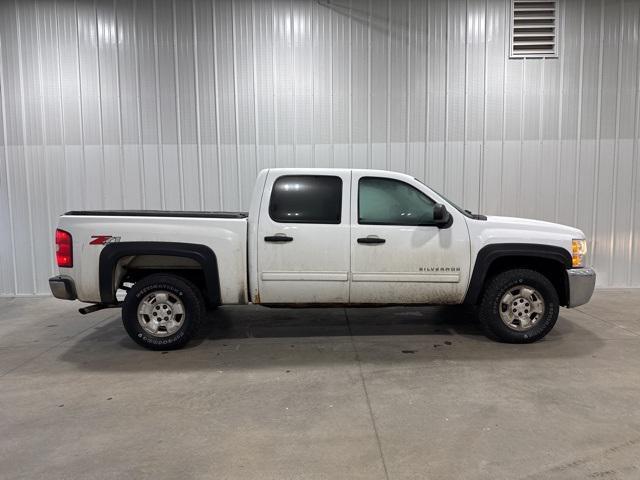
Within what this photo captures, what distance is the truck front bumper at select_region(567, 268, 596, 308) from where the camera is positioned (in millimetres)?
4676

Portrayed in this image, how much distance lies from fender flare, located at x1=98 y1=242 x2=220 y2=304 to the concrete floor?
2.61 feet

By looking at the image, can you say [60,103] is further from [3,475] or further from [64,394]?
[3,475]

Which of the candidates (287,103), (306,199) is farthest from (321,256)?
(287,103)

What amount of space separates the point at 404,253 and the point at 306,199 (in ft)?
3.97

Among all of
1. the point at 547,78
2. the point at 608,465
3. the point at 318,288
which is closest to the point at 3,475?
the point at 318,288

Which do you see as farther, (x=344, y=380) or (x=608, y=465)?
(x=344, y=380)

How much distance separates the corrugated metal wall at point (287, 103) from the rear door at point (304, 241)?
11.0 ft

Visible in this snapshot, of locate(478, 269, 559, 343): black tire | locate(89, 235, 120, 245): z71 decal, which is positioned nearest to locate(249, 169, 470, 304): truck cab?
locate(478, 269, 559, 343): black tire

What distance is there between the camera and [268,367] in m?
4.23

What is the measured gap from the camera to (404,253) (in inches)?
182

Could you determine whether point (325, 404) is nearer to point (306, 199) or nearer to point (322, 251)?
point (322, 251)

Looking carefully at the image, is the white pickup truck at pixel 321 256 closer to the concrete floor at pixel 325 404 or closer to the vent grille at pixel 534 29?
the concrete floor at pixel 325 404

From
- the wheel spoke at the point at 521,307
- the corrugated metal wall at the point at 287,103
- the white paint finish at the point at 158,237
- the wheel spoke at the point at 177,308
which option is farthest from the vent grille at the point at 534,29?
the wheel spoke at the point at 177,308

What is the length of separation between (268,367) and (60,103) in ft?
22.0
